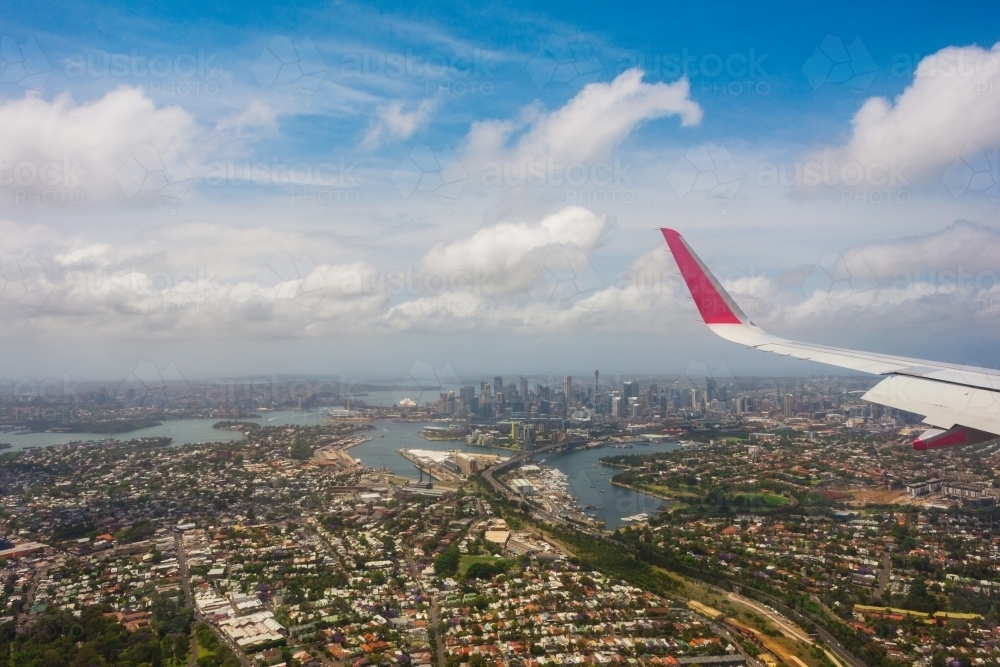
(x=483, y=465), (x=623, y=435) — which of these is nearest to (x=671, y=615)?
(x=483, y=465)

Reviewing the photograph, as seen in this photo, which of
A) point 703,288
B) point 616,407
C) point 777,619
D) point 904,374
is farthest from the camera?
point 616,407

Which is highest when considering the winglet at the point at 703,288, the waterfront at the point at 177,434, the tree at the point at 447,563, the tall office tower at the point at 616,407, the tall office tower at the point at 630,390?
the winglet at the point at 703,288

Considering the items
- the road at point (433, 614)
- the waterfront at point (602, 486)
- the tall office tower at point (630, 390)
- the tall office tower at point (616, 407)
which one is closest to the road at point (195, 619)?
the road at point (433, 614)

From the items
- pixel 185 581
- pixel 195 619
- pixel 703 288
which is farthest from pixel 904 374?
pixel 185 581

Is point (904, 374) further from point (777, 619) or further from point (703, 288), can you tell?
point (777, 619)

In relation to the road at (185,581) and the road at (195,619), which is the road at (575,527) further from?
the road at (185,581)

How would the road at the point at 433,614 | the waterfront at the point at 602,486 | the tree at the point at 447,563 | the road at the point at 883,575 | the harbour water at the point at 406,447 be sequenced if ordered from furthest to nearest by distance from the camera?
1. the harbour water at the point at 406,447
2. the waterfront at the point at 602,486
3. the tree at the point at 447,563
4. the road at the point at 883,575
5. the road at the point at 433,614

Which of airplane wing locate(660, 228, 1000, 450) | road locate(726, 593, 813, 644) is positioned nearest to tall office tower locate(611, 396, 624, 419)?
road locate(726, 593, 813, 644)
